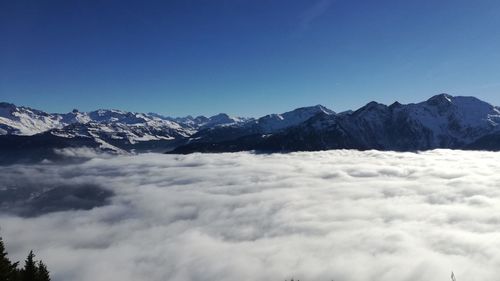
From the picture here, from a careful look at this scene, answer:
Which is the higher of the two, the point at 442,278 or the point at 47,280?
the point at 47,280

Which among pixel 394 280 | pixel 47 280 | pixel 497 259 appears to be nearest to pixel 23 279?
pixel 47 280

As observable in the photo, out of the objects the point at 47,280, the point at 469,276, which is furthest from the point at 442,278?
the point at 47,280

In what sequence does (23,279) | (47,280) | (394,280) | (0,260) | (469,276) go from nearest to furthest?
(0,260) → (23,279) → (47,280) → (469,276) → (394,280)

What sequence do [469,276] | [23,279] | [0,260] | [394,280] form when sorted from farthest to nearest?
[394,280]
[469,276]
[23,279]
[0,260]

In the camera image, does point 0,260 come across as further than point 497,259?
No

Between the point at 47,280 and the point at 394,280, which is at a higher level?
the point at 47,280

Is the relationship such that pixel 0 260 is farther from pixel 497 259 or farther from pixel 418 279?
pixel 497 259

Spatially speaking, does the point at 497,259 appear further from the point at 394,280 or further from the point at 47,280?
the point at 47,280

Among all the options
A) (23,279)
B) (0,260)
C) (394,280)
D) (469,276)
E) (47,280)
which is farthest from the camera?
(394,280)

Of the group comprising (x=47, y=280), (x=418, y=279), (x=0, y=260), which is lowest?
(x=418, y=279)
